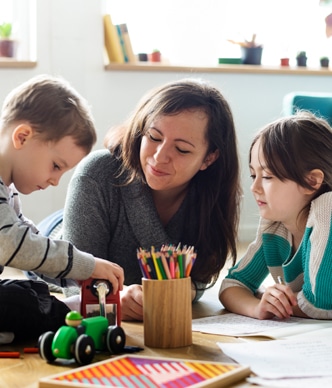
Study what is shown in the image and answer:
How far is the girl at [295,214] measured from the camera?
5.91ft

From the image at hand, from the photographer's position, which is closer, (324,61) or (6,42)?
(6,42)

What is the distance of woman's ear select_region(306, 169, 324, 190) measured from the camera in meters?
1.86

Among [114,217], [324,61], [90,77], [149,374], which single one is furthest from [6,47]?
[149,374]

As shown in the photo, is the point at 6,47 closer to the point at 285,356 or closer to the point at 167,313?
the point at 167,313

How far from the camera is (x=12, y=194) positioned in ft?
5.97

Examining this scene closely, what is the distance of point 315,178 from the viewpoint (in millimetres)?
1869

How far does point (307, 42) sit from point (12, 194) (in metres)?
3.04

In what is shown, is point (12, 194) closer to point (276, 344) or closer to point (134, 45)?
point (276, 344)

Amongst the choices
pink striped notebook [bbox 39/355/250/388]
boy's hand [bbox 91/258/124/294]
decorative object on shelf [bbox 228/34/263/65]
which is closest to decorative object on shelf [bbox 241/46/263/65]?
decorative object on shelf [bbox 228/34/263/65]

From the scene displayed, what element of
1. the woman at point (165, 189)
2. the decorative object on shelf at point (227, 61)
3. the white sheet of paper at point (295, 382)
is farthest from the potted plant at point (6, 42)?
the white sheet of paper at point (295, 382)

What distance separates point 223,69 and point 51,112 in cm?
254

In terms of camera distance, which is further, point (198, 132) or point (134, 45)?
point (134, 45)

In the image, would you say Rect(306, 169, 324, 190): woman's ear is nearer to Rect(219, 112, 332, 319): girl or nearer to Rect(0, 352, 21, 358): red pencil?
Rect(219, 112, 332, 319): girl

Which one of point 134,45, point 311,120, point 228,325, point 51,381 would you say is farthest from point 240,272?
point 134,45
